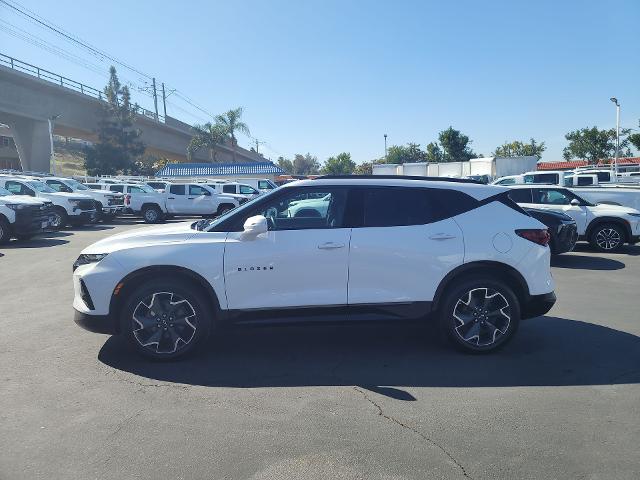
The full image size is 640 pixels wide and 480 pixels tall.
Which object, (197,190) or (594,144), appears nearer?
(197,190)

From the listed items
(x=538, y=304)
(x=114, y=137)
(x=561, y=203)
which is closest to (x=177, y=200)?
(x=561, y=203)

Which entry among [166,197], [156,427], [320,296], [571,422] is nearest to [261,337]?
[320,296]

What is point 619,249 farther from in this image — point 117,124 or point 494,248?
point 117,124

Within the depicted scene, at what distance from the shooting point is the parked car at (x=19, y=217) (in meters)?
13.1

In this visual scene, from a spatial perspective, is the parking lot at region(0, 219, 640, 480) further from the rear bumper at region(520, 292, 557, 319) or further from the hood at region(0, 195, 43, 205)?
the hood at region(0, 195, 43, 205)

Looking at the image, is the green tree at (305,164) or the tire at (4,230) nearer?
the tire at (4,230)

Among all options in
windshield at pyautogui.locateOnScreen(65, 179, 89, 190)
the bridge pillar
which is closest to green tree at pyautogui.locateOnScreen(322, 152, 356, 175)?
the bridge pillar

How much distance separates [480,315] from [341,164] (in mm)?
78251

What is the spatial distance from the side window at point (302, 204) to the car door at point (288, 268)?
110 mm

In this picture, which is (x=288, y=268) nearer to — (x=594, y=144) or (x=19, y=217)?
(x=19, y=217)

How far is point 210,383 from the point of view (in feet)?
13.9

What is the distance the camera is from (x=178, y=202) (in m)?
23.0

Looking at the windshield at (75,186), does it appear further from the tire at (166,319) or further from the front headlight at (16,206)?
the tire at (166,319)

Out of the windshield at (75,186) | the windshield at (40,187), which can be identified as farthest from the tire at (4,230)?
the windshield at (75,186)
